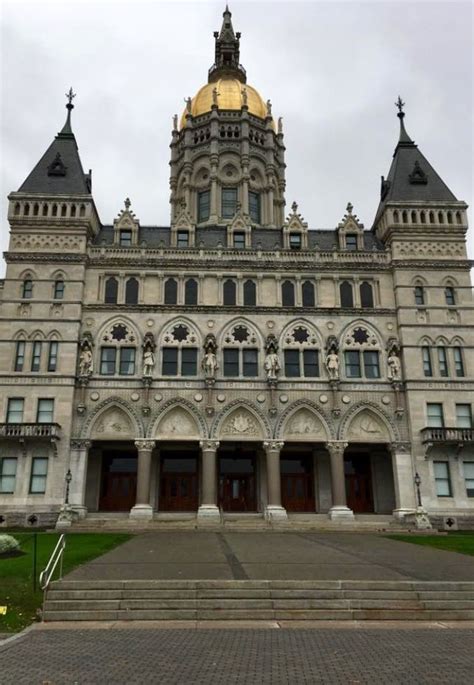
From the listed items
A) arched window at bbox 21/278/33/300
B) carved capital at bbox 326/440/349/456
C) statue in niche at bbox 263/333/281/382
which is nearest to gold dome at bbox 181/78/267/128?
arched window at bbox 21/278/33/300

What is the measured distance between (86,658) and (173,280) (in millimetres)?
36753

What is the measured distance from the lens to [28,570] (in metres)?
17.8

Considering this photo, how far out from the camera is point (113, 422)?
42.2m

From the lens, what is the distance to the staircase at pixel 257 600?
46.7 ft

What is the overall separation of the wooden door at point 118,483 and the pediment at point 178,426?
4.39 meters

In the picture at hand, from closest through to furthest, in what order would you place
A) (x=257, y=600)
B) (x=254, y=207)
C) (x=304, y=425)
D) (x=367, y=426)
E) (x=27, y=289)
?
(x=257, y=600), (x=304, y=425), (x=367, y=426), (x=27, y=289), (x=254, y=207)

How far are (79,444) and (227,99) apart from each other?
1757 inches

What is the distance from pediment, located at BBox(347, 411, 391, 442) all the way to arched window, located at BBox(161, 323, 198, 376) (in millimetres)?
12549

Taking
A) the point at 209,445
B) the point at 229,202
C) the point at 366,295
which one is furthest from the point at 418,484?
the point at 229,202

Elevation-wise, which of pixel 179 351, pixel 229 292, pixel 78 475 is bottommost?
pixel 78 475

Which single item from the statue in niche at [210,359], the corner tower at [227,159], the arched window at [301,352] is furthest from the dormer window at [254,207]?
the statue in niche at [210,359]

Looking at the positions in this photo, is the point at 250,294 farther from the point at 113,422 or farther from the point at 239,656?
the point at 239,656

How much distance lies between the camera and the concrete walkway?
16547mm

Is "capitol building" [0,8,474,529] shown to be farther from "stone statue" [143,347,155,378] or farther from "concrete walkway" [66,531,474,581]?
"concrete walkway" [66,531,474,581]
